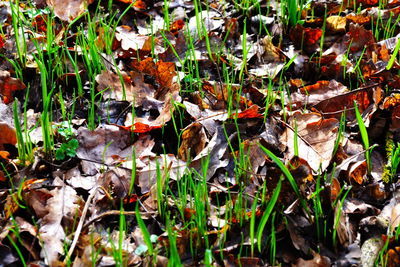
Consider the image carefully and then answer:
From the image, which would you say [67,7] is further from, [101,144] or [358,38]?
[358,38]

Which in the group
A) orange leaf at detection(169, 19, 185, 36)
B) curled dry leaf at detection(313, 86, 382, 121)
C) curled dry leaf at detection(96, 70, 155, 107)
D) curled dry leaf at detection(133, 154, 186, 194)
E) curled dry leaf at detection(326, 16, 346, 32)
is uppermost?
orange leaf at detection(169, 19, 185, 36)

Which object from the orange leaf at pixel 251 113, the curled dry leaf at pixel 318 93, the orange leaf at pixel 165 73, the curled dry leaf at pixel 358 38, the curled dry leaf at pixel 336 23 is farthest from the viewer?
the curled dry leaf at pixel 336 23

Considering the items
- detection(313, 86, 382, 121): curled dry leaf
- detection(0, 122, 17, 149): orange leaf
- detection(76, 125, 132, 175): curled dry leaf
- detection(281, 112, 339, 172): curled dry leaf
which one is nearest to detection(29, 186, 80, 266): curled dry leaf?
detection(76, 125, 132, 175): curled dry leaf

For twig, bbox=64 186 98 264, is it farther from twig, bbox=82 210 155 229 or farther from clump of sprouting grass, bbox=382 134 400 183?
clump of sprouting grass, bbox=382 134 400 183

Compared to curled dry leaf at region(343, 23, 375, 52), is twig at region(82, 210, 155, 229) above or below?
below

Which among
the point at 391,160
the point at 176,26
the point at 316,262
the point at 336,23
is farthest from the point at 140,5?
the point at 316,262

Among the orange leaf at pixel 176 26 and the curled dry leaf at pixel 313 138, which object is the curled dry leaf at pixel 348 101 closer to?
the curled dry leaf at pixel 313 138

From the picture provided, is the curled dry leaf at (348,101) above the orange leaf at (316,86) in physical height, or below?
below

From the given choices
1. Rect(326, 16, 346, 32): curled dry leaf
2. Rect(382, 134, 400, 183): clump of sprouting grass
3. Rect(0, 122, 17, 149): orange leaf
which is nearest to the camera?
Rect(382, 134, 400, 183): clump of sprouting grass

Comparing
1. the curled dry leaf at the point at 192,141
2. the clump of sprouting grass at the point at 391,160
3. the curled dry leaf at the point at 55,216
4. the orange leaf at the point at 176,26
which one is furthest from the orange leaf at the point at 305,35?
the curled dry leaf at the point at 55,216
